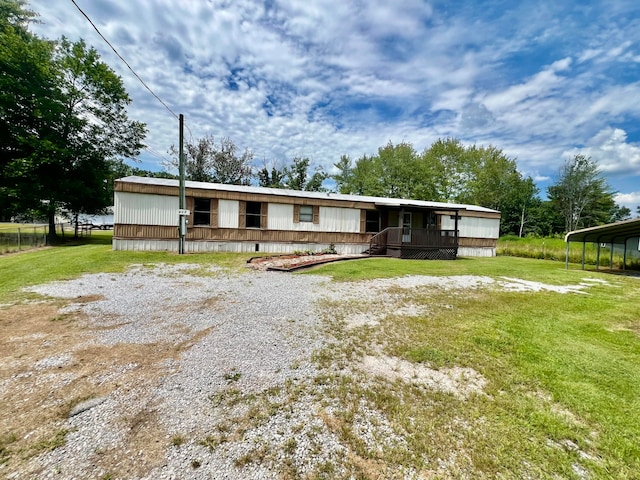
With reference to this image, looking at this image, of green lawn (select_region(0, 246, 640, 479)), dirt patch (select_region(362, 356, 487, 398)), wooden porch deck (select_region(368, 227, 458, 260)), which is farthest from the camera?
wooden porch deck (select_region(368, 227, 458, 260))

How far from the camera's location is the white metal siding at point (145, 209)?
41.1 feet

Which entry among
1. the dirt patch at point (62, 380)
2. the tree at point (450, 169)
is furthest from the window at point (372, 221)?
the tree at point (450, 169)

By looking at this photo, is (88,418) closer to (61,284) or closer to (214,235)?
(61,284)

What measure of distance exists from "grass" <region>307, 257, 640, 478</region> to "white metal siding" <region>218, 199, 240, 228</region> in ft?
33.0

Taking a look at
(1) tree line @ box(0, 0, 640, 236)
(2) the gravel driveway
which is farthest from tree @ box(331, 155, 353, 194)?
(2) the gravel driveway

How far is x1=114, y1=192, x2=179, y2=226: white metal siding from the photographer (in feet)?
41.1

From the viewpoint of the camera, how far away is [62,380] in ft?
9.48

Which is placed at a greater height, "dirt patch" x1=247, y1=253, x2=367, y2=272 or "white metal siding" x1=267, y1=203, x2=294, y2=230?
"white metal siding" x1=267, y1=203, x2=294, y2=230

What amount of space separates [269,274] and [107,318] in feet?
15.4

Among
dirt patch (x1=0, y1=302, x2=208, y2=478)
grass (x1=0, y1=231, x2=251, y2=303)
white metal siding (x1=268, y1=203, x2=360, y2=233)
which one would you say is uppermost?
white metal siding (x1=268, y1=203, x2=360, y2=233)

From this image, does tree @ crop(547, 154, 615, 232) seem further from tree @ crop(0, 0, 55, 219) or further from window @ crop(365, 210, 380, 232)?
tree @ crop(0, 0, 55, 219)

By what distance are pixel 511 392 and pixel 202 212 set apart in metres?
13.9

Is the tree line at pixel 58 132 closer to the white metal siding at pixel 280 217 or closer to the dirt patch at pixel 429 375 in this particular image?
the white metal siding at pixel 280 217

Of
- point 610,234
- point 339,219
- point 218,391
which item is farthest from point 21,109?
point 610,234
